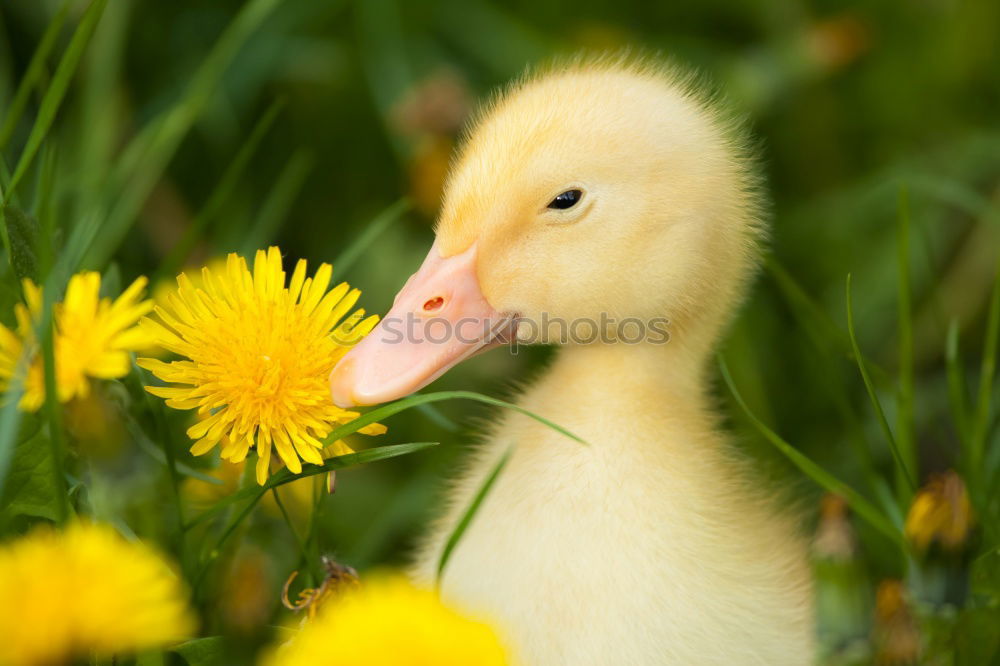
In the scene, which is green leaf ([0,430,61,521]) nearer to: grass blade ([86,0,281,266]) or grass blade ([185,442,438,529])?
grass blade ([185,442,438,529])

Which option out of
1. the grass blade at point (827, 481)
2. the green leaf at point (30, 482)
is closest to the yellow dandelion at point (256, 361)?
the green leaf at point (30, 482)

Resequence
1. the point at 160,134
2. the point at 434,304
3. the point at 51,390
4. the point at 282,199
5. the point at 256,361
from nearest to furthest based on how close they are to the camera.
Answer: the point at 51,390 < the point at 256,361 < the point at 434,304 < the point at 160,134 < the point at 282,199

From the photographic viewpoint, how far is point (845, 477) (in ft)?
6.36

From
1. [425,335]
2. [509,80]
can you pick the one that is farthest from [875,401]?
[509,80]

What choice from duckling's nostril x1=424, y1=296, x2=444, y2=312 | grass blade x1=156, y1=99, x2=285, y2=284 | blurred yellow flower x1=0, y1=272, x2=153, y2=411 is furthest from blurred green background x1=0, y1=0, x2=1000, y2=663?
blurred yellow flower x1=0, y1=272, x2=153, y2=411

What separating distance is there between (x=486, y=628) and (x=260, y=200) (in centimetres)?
178

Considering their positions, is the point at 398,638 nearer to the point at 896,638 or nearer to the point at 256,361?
the point at 256,361

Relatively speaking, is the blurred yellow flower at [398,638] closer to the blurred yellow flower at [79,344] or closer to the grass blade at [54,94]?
the blurred yellow flower at [79,344]

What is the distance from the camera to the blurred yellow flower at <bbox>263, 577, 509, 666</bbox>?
78 cm

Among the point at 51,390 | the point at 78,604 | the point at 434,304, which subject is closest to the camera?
the point at 78,604

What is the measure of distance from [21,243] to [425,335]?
0.40 meters

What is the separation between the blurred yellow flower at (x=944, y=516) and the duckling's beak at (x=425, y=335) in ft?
1.54

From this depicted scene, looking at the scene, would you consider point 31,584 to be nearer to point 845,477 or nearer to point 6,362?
point 6,362

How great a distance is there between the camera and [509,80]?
6.42ft
